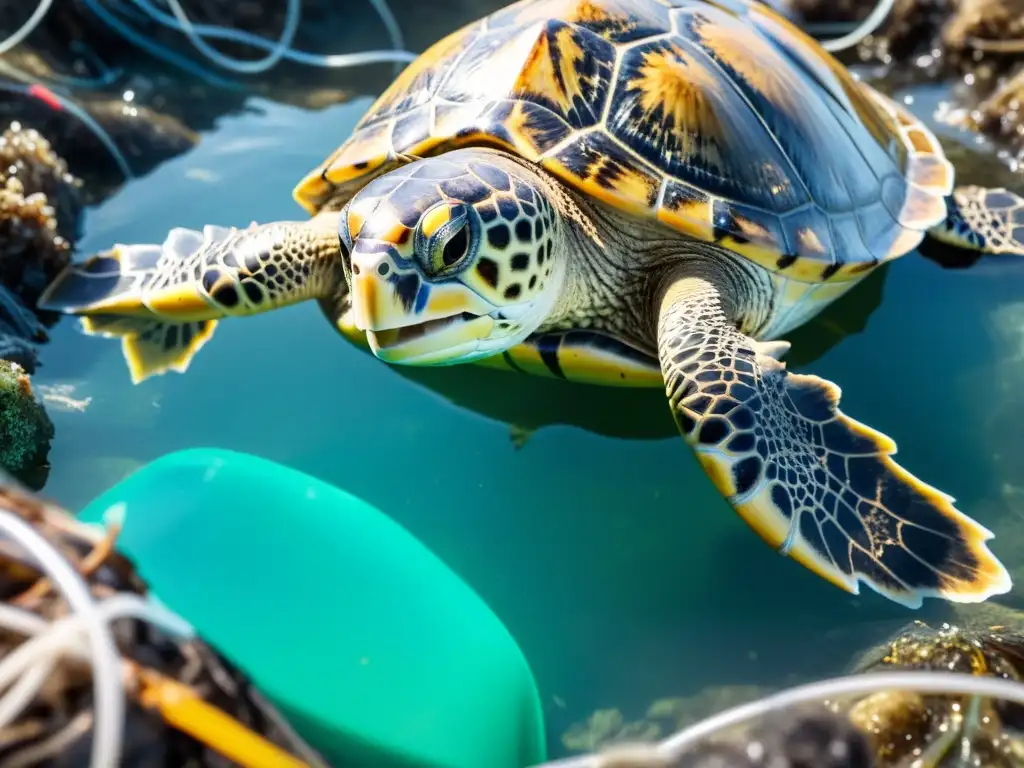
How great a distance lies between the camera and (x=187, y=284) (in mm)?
2004

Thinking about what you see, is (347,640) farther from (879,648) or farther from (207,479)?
(879,648)

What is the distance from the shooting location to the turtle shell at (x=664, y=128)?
5.93 feet

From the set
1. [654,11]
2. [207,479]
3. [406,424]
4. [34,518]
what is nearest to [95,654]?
[34,518]

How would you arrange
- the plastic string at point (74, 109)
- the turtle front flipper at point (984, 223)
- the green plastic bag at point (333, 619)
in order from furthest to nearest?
the plastic string at point (74, 109) → the turtle front flipper at point (984, 223) → the green plastic bag at point (333, 619)

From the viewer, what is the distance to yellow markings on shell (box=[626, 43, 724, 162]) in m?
1.84

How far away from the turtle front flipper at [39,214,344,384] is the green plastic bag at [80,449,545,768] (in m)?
0.69

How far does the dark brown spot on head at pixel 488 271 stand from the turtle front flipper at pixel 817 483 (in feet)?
1.40

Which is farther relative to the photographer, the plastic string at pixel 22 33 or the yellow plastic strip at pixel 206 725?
the plastic string at pixel 22 33

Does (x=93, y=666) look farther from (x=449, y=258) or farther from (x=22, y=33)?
(x=22, y=33)

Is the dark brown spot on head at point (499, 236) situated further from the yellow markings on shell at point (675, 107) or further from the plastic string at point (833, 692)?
the plastic string at point (833, 692)

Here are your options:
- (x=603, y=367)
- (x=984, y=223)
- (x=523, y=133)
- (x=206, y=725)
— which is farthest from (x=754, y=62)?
(x=206, y=725)

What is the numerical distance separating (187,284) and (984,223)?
249cm

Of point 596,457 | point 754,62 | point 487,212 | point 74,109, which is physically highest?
point 754,62

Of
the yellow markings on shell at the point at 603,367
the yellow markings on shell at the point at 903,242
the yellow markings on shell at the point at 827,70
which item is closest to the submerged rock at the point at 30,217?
the yellow markings on shell at the point at 603,367
